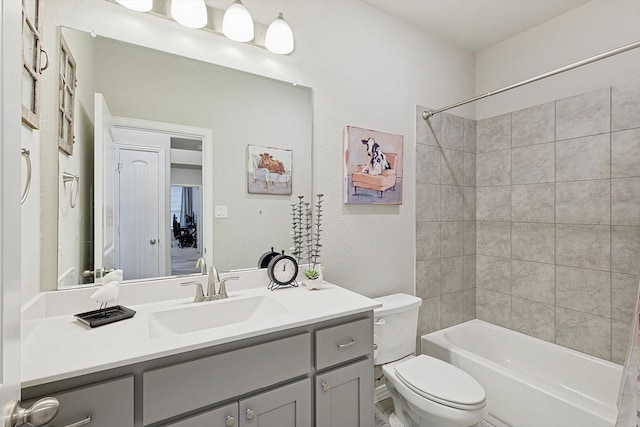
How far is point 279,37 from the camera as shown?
5.44 ft

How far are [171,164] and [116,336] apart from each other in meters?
0.78

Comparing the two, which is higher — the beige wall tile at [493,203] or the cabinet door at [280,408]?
the beige wall tile at [493,203]

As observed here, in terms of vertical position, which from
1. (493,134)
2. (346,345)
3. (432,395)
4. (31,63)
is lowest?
(432,395)

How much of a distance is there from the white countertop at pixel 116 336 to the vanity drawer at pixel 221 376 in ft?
0.19

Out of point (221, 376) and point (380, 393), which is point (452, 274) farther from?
point (221, 376)

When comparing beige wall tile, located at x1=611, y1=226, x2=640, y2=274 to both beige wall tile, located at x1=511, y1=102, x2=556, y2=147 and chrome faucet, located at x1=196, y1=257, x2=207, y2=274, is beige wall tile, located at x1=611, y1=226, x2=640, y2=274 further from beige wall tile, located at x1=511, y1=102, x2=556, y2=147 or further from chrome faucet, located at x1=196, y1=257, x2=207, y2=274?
chrome faucet, located at x1=196, y1=257, x2=207, y2=274

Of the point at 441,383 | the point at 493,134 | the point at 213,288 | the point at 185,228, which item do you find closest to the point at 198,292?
the point at 213,288

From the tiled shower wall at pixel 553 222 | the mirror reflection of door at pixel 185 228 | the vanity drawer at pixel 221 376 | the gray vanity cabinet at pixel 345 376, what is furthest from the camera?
the tiled shower wall at pixel 553 222

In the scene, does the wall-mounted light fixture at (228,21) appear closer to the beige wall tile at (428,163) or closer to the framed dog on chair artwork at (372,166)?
the framed dog on chair artwork at (372,166)

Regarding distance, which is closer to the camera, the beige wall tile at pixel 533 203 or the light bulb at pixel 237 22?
the light bulb at pixel 237 22

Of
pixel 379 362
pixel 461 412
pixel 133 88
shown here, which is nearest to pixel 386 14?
pixel 133 88

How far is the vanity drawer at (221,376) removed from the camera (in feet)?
2.95

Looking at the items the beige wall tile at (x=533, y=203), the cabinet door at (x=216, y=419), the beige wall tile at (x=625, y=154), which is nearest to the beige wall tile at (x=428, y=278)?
the beige wall tile at (x=533, y=203)

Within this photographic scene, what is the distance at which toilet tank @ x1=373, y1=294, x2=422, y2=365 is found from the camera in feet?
5.85
